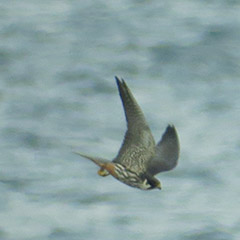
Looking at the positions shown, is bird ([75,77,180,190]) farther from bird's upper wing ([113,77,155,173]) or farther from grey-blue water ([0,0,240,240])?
grey-blue water ([0,0,240,240])

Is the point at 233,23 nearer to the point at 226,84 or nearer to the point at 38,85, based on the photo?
the point at 226,84

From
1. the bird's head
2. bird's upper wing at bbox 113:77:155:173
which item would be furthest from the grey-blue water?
bird's upper wing at bbox 113:77:155:173

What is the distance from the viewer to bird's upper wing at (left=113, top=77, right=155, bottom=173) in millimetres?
9797

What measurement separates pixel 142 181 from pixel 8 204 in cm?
542

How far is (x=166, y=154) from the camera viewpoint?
10094mm

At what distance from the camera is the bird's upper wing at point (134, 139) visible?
9.80m

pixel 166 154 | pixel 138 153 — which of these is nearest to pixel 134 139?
pixel 138 153

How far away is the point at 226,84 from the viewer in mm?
17406

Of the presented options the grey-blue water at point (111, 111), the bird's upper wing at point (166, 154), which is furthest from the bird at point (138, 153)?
the grey-blue water at point (111, 111)

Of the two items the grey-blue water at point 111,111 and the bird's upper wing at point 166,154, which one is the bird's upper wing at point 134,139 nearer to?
the bird's upper wing at point 166,154

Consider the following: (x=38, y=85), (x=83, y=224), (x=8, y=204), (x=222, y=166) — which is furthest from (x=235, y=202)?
(x=38, y=85)

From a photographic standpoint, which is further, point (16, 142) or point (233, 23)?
point (233, 23)

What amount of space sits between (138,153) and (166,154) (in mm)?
291

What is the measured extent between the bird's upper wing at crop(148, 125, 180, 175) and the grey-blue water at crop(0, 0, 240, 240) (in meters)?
4.30
